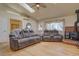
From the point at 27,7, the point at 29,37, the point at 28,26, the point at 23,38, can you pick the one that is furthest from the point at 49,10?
the point at 23,38

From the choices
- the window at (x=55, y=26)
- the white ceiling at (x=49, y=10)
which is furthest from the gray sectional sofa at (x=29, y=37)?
the white ceiling at (x=49, y=10)

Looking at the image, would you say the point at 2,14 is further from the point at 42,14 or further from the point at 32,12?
the point at 42,14

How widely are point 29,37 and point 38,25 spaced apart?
1.71 ft

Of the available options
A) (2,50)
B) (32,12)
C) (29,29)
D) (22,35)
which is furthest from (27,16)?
(2,50)

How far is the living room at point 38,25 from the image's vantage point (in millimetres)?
2814

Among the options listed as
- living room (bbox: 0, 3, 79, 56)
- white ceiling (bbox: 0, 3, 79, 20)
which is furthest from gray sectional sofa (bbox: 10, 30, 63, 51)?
white ceiling (bbox: 0, 3, 79, 20)

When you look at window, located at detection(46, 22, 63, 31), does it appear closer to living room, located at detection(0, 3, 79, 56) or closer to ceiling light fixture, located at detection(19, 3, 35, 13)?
living room, located at detection(0, 3, 79, 56)

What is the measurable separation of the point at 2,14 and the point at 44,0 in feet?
4.18

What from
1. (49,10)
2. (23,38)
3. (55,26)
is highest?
(49,10)

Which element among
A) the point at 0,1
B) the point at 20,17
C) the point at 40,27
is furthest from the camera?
the point at 40,27

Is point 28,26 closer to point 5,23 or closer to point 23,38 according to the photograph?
point 23,38

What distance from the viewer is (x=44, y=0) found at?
2756 millimetres

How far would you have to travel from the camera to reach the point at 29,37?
325cm

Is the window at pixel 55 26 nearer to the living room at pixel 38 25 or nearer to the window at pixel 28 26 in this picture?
the living room at pixel 38 25
